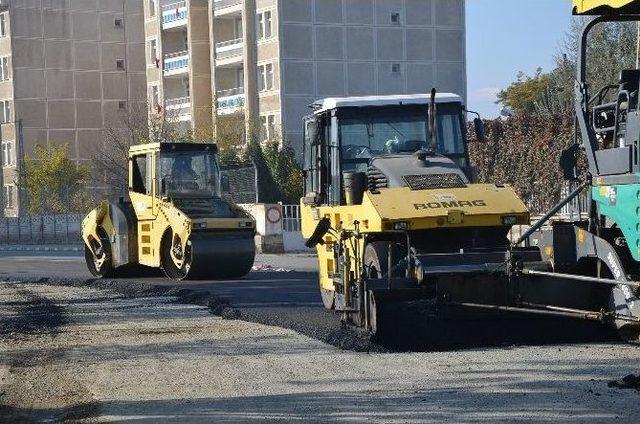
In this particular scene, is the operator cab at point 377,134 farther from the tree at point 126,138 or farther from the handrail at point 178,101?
the handrail at point 178,101

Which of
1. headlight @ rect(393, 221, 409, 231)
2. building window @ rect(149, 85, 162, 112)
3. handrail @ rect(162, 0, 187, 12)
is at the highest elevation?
handrail @ rect(162, 0, 187, 12)

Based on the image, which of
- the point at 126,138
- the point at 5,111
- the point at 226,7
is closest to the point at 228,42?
the point at 226,7

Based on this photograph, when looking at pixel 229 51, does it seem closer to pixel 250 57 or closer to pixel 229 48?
pixel 229 48

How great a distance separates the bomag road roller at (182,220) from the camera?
2642 centimetres

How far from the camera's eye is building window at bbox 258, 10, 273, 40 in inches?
2474

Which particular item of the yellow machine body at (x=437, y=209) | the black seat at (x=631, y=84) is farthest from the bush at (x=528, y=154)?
the black seat at (x=631, y=84)

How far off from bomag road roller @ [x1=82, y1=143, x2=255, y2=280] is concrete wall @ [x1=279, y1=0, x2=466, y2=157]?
34.0 metres

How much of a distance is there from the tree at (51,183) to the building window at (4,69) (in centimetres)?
920

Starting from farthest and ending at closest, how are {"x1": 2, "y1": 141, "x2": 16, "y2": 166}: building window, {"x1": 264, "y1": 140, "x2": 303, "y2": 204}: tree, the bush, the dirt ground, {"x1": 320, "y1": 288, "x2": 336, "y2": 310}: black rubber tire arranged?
{"x1": 2, "y1": 141, "x2": 16, "y2": 166}: building window → {"x1": 264, "y1": 140, "x2": 303, "y2": 204}: tree → the bush → {"x1": 320, "y1": 288, "x2": 336, "y2": 310}: black rubber tire → the dirt ground

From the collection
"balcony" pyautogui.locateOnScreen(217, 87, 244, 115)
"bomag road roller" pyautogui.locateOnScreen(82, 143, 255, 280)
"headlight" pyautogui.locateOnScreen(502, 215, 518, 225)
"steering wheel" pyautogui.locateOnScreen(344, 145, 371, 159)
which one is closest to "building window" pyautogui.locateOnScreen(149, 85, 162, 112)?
"balcony" pyautogui.locateOnScreen(217, 87, 244, 115)

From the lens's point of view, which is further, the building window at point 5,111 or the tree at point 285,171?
the building window at point 5,111

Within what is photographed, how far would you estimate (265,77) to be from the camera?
63.3 m

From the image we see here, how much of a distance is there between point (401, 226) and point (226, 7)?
53.6m

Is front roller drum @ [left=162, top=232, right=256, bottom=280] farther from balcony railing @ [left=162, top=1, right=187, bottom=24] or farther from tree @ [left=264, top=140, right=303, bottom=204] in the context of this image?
balcony railing @ [left=162, top=1, right=187, bottom=24]
